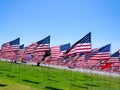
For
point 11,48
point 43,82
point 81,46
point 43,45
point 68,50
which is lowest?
point 43,82

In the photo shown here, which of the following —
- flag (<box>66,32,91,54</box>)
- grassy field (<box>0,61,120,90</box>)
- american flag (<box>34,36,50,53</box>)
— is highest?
american flag (<box>34,36,50,53</box>)

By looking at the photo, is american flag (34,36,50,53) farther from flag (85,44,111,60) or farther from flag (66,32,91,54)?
flag (66,32,91,54)

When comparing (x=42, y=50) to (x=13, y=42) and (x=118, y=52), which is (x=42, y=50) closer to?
(x=13, y=42)

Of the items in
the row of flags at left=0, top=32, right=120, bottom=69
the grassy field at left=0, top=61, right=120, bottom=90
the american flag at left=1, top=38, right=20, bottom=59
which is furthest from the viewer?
the american flag at left=1, top=38, right=20, bottom=59

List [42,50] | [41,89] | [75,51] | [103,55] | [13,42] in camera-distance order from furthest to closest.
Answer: [13,42]
[103,55]
[42,50]
[41,89]
[75,51]

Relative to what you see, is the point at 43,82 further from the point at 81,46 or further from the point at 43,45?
the point at 81,46

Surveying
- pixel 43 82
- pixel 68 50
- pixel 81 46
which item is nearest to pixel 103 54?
pixel 43 82

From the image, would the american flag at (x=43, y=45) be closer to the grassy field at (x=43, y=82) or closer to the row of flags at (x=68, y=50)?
the row of flags at (x=68, y=50)

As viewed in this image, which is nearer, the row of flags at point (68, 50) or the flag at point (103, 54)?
the row of flags at point (68, 50)

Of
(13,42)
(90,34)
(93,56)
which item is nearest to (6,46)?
(13,42)

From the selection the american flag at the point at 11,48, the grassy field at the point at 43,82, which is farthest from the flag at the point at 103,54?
the american flag at the point at 11,48

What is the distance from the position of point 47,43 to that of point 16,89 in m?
9.97

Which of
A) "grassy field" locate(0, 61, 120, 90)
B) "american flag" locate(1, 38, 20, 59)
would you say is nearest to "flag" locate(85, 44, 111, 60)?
"grassy field" locate(0, 61, 120, 90)

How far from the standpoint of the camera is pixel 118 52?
47531 millimetres
